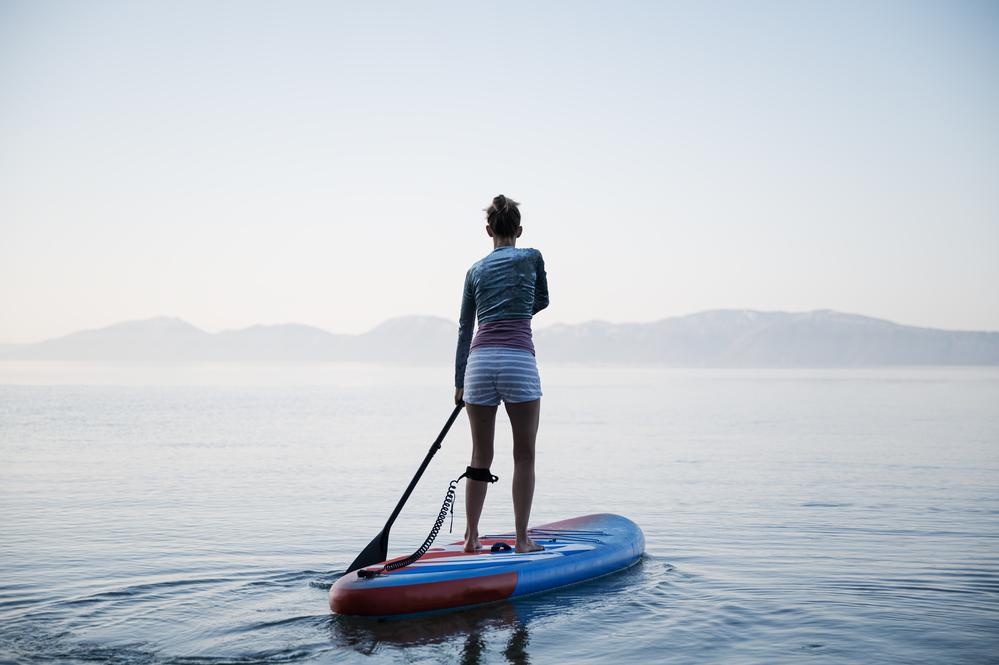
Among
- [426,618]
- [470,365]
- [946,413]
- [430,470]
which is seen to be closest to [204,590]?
[426,618]

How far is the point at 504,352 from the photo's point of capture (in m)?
5.71

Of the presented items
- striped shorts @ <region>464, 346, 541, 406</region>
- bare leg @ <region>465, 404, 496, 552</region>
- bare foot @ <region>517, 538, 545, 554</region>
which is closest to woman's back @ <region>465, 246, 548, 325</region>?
striped shorts @ <region>464, 346, 541, 406</region>

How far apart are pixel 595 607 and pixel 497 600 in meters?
0.60

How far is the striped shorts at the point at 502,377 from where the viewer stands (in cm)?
568

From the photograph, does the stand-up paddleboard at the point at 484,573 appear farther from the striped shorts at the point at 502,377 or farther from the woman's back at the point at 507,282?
the woman's back at the point at 507,282

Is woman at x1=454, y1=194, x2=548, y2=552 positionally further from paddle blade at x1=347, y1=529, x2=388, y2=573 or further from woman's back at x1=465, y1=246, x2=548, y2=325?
paddle blade at x1=347, y1=529, x2=388, y2=573

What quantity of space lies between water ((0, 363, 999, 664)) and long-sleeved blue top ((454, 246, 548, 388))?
1.81m

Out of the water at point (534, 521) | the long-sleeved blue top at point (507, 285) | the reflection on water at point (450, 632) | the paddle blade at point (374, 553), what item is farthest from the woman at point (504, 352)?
the water at point (534, 521)

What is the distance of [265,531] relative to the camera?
28.7 feet

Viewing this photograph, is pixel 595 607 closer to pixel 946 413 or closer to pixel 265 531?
pixel 265 531

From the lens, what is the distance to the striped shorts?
568 cm

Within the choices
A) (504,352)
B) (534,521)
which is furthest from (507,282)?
(534,521)

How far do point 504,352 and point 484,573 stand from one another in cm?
137

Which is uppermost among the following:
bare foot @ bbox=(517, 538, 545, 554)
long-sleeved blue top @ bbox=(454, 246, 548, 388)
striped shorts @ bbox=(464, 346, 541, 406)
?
long-sleeved blue top @ bbox=(454, 246, 548, 388)
